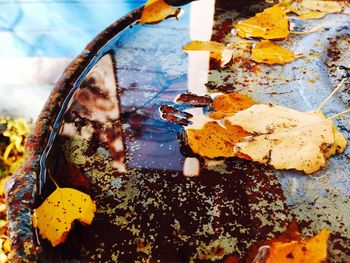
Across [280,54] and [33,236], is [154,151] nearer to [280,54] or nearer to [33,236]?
[33,236]

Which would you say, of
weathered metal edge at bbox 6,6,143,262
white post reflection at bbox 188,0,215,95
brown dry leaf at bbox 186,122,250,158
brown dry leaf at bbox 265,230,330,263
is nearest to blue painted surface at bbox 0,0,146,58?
white post reflection at bbox 188,0,215,95

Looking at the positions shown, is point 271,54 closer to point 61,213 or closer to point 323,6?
point 323,6

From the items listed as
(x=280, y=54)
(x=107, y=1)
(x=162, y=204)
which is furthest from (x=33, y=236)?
(x=107, y=1)

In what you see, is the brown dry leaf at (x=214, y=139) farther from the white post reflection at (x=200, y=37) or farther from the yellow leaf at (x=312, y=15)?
the yellow leaf at (x=312, y=15)

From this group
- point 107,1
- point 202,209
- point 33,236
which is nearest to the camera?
point 33,236

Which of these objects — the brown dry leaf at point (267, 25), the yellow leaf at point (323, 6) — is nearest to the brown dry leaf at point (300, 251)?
the brown dry leaf at point (267, 25)

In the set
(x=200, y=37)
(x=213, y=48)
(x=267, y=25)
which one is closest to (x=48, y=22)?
(x=200, y=37)
